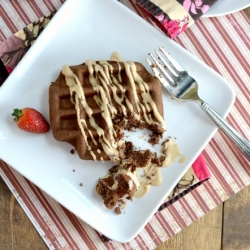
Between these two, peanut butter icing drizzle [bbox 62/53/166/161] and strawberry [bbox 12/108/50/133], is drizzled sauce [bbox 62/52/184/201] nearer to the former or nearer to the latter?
peanut butter icing drizzle [bbox 62/53/166/161]

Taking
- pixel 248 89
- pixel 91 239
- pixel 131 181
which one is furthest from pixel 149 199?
pixel 248 89

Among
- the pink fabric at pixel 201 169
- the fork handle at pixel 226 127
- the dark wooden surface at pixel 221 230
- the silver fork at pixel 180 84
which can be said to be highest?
the silver fork at pixel 180 84

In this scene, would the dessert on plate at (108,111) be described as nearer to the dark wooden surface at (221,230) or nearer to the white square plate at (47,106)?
the white square plate at (47,106)

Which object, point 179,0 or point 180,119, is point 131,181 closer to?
point 180,119

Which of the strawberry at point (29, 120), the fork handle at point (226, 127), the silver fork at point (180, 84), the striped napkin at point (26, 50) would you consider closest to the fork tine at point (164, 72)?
the silver fork at point (180, 84)

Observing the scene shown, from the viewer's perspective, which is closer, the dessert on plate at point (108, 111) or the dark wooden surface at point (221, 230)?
the dessert on plate at point (108, 111)

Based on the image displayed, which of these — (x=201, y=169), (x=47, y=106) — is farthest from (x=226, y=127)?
(x=47, y=106)

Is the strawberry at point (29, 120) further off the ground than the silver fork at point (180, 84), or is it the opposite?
the strawberry at point (29, 120)
